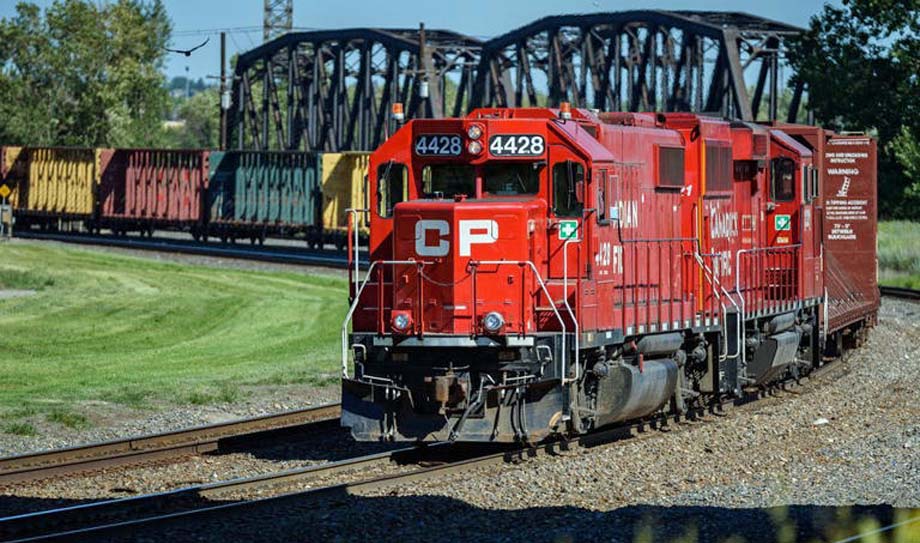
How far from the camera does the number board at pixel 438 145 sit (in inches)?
589

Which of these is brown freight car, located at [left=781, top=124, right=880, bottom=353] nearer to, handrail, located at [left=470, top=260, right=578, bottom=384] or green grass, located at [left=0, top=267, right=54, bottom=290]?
handrail, located at [left=470, top=260, right=578, bottom=384]

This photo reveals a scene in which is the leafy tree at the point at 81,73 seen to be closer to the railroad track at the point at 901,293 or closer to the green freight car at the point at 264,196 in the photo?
the green freight car at the point at 264,196

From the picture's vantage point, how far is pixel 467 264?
14562 millimetres

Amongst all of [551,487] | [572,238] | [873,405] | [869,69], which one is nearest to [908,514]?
[551,487]

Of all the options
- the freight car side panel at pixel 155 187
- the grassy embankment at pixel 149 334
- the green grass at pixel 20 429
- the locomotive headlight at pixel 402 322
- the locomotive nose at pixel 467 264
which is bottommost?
the green grass at pixel 20 429

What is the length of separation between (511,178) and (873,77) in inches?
1705

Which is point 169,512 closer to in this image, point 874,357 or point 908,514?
point 908,514

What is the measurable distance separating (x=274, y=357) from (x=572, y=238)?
1218 cm

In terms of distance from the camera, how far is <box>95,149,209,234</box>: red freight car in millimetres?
60344

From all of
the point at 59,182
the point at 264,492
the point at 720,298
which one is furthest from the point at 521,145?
the point at 59,182

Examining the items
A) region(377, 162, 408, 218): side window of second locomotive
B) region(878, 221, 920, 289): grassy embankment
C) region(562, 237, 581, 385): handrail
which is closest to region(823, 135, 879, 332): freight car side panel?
region(562, 237, 581, 385): handrail

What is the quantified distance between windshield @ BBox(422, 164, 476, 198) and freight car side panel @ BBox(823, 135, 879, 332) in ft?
41.0

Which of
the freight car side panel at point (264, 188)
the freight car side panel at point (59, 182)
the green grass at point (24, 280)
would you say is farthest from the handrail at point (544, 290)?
the freight car side panel at point (59, 182)

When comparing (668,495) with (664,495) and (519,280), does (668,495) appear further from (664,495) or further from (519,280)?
(519,280)
